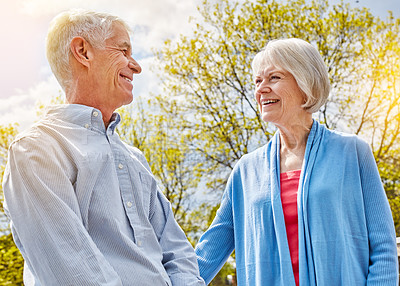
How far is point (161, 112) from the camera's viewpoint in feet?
36.9

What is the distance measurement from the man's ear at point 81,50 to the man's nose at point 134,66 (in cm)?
16

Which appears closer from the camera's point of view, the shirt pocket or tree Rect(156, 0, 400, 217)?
the shirt pocket

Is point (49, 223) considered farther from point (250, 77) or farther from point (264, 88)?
point (250, 77)

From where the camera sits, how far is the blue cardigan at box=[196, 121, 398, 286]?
6.56ft

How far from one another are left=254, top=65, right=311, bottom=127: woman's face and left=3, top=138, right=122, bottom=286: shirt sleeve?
4.01 ft

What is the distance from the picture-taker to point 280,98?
91.7 inches

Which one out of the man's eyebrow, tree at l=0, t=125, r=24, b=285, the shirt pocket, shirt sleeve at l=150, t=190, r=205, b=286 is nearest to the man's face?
the man's eyebrow

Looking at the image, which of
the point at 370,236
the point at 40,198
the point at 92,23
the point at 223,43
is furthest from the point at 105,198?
the point at 223,43

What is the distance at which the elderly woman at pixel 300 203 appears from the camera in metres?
2.02

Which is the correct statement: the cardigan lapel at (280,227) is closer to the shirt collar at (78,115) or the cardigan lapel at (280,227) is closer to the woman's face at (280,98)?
the woman's face at (280,98)

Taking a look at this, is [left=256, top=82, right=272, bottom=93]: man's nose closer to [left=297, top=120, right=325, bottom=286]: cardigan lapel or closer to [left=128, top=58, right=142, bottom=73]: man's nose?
[left=297, top=120, right=325, bottom=286]: cardigan lapel

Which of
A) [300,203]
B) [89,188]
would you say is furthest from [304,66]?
[89,188]

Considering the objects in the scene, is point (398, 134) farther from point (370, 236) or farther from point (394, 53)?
point (370, 236)

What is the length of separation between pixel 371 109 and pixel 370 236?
874cm
